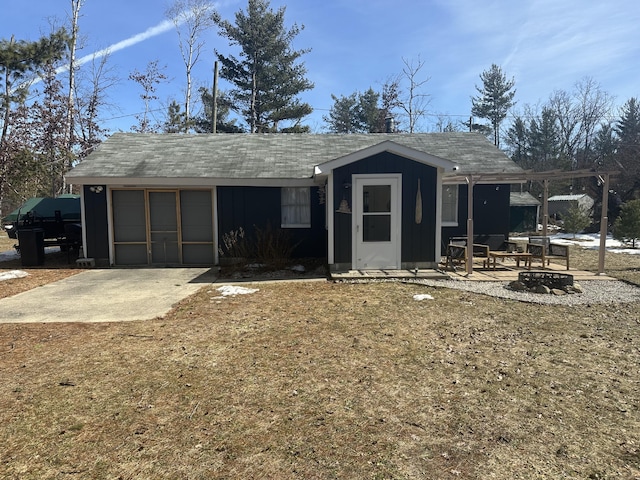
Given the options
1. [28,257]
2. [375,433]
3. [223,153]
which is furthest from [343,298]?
[28,257]

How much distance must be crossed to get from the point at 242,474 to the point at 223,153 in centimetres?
1081

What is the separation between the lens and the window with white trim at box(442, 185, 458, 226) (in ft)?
36.3

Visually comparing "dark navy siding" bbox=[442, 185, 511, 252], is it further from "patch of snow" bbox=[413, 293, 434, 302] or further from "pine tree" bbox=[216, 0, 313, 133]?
"pine tree" bbox=[216, 0, 313, 133]

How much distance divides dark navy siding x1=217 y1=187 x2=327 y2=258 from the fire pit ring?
5.15m

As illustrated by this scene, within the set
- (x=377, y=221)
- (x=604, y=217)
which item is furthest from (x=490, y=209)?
(x=377, y=221)

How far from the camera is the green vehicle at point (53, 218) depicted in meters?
11.1

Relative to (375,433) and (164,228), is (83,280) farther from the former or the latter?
(375,433)

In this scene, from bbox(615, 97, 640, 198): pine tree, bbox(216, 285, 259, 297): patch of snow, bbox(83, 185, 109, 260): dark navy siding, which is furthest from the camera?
bbox(615, 97, 640, 198): pine tree

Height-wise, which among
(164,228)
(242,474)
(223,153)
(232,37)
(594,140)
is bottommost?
(242,474)

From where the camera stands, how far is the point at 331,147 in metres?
12.9

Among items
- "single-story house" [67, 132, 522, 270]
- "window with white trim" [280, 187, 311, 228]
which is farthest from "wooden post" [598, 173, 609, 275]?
"window with white trim" [280, 187, 311, 228]

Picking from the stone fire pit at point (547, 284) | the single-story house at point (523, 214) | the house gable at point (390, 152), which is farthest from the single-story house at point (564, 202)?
the stone fire pit at point (547, 284)

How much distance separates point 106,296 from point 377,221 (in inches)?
220

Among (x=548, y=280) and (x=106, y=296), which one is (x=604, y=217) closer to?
(x=548, y=280)
